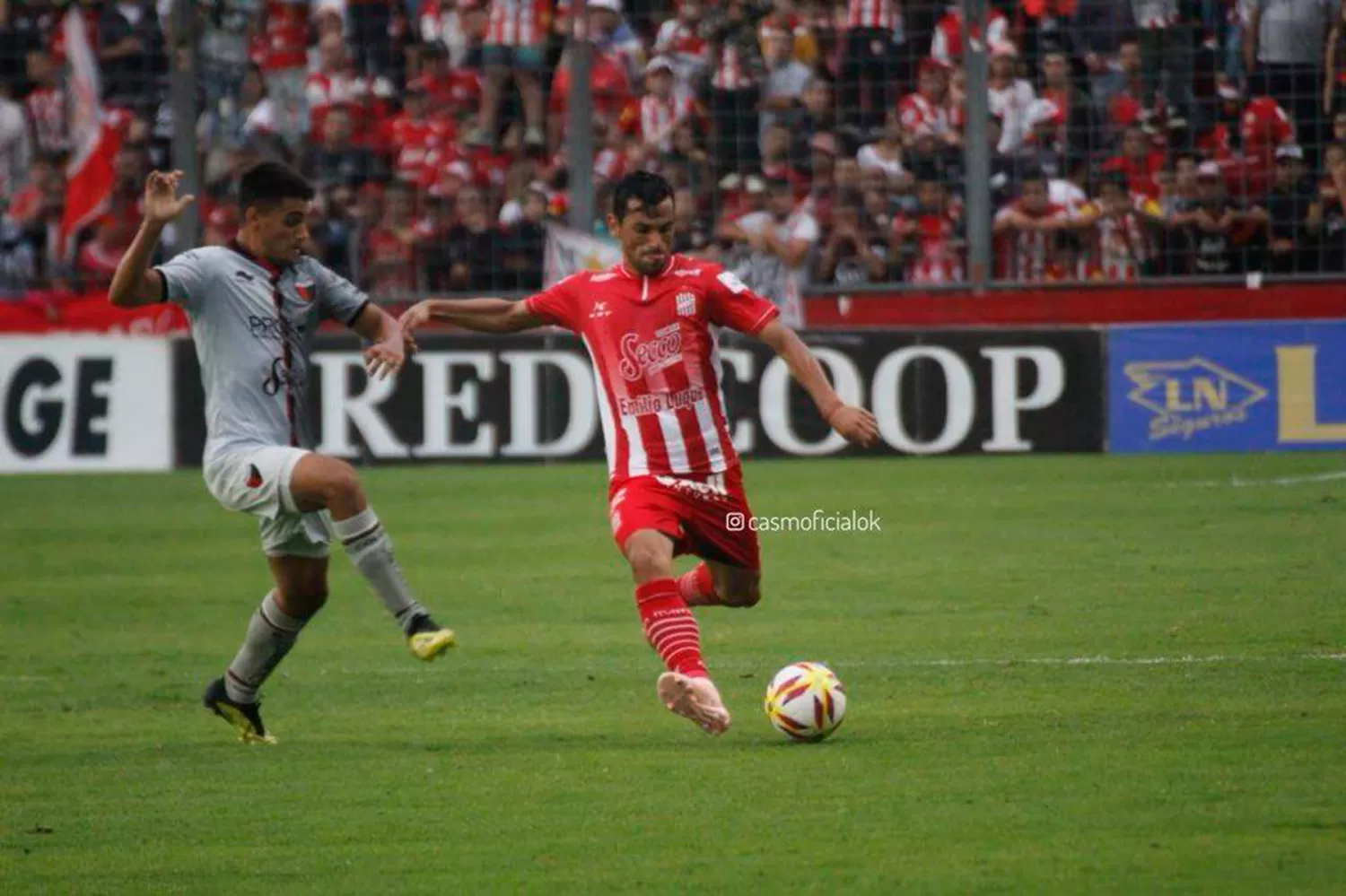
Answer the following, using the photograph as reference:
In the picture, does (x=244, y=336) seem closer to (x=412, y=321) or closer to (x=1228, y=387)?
(x=412, y=321)

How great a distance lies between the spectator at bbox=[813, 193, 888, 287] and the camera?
729 inches

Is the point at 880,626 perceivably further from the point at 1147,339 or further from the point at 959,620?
the point at 1147,339

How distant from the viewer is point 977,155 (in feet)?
59.0

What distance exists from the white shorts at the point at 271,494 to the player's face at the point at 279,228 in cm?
68

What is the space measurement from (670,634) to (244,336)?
5.98 feet

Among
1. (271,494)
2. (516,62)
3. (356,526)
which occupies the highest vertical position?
(516,62)

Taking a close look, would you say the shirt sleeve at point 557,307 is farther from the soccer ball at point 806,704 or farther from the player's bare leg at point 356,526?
the soccer ball at point 806,704

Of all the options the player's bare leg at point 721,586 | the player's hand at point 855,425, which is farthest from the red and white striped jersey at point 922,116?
the player's hand at point 855,425

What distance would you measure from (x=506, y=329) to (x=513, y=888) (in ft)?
11.4

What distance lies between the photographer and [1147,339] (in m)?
16.9

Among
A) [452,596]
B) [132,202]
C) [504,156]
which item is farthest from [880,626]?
[132,202]

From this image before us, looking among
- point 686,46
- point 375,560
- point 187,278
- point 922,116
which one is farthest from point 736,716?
point 686,46

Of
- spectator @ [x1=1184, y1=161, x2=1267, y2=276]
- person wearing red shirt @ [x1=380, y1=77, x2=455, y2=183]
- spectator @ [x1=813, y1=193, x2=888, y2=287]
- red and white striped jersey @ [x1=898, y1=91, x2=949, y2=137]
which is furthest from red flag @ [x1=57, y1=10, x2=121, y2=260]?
spectator @ [x1=1184, y1=161, x2=1267, y2=276]
